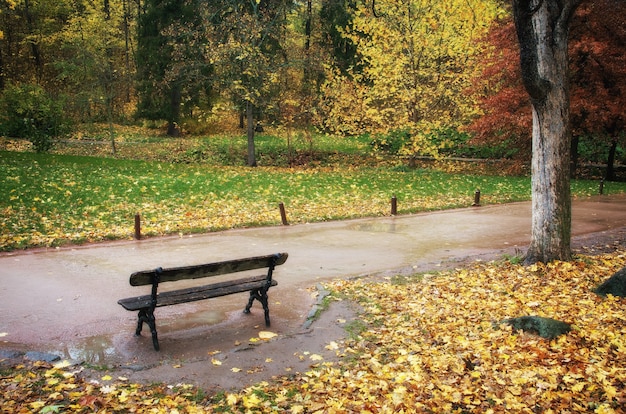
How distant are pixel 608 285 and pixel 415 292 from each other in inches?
113

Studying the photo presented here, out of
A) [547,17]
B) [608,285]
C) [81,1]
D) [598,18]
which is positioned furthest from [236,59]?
[81,1]

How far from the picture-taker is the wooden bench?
6.02m

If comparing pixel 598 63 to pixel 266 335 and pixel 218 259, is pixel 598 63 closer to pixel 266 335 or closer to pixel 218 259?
pixel 218 259

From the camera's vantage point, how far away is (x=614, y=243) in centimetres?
1143

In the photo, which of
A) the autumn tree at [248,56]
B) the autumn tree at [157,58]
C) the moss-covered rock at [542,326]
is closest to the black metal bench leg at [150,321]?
the moss-covered rock at [542,326]

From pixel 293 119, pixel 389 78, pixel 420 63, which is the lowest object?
pixel 293 119

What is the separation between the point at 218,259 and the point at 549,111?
6.68 m

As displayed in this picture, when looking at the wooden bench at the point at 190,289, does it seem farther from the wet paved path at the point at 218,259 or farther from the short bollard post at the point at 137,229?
the short bollard post at the point at 137,229

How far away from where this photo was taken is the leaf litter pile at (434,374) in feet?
15.4

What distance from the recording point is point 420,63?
25438 millimetres

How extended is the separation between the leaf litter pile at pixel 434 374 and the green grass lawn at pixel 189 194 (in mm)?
6809

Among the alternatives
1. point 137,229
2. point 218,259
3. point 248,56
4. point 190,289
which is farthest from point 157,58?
point 190,289

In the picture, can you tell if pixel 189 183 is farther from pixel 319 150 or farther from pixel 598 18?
pixel 598 18

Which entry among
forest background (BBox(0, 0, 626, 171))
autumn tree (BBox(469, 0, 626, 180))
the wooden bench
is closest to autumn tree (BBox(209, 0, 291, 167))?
forest background (BBox(0, 0, 626, 171))
